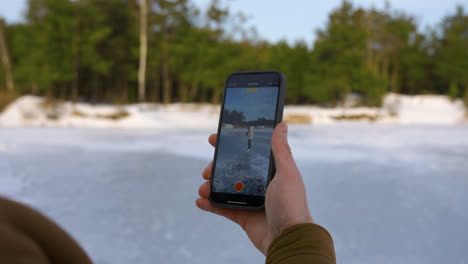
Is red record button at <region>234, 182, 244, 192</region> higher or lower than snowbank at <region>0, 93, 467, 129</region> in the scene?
higher

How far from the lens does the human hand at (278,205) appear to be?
0.93 metres

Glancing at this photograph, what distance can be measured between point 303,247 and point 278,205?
0.28m

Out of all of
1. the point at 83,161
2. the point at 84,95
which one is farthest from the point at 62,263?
the point at 84,95

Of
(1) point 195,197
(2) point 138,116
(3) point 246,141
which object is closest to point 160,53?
(2) point 138,116

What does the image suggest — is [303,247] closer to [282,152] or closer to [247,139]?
[282,152]

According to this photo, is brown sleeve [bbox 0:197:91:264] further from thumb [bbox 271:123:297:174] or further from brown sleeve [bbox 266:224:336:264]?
thumb [bbox 271:123:297:174]

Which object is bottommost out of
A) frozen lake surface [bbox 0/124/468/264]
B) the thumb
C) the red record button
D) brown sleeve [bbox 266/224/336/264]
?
frozen lake surface [bbox 0/124/468/264]

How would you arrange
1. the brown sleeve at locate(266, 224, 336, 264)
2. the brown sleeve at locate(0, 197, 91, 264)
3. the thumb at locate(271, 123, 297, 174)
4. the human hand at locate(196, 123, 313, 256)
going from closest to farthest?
the brown sleeve at locate(0, 197, 91, 264) → the brown sleeve at locate(266, 224, 336, 264) → the human hand at locate(196, 123, 313, 256) → the thumb at locate(271, 123, 297, 174)

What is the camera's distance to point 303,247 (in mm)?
720

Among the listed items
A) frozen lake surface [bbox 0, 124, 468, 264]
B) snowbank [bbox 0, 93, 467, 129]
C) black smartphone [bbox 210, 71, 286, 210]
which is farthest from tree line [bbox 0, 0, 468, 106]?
black smartphone [bbox 210, 71, 286, 210]

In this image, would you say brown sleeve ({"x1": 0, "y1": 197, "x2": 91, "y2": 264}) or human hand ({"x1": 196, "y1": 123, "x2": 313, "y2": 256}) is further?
human hand ({"x1": 196, "y1": 123, "x2": 313, "y2": 256})

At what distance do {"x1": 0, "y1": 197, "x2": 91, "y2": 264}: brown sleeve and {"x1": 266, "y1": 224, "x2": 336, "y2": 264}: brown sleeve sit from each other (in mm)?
414

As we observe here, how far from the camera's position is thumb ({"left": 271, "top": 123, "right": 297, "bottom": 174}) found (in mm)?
1057

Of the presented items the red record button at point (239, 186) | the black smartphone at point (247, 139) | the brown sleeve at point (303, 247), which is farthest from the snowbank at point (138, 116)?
the brown sleeve at point (303, 247)
